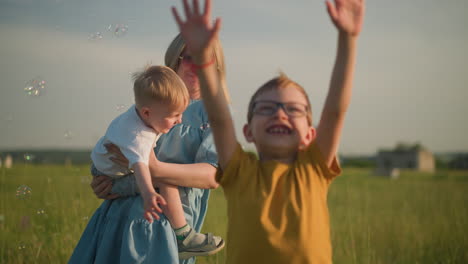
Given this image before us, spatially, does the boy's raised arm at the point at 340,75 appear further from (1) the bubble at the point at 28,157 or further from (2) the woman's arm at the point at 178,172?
(1) the bubble at the point at 28,157

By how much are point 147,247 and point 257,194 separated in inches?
44.0

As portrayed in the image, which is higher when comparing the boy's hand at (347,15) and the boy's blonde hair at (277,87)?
the boy's hand at (347,15)

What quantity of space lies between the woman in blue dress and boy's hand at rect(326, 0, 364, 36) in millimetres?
1309

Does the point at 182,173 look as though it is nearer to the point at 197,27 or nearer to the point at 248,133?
the point at 248,133

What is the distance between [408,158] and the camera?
63.4 m

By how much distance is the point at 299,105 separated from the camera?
2256 millimetres

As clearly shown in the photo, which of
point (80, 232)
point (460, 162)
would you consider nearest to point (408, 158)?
point (460, 162)

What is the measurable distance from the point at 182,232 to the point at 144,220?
0.25 m

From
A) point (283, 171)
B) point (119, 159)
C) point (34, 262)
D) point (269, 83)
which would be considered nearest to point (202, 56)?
point (269, 83)

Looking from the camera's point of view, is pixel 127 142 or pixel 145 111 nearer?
pixel 127 142

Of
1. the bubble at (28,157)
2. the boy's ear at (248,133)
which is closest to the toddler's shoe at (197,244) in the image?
the boy's ear at (248,133)

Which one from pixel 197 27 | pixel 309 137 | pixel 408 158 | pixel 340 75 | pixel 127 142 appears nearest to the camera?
pixel 197 27

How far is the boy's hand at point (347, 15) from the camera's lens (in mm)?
1975

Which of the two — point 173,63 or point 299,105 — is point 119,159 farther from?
point 299,105
